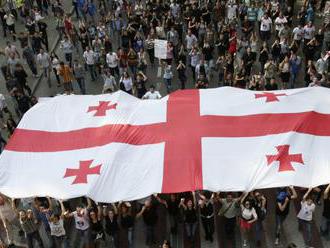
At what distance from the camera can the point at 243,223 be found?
11.4 m

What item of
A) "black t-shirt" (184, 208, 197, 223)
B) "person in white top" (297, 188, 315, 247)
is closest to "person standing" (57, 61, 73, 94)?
"black t-shirt" (184, 208, 197, 223)

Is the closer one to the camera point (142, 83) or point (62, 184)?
point (62, 184)

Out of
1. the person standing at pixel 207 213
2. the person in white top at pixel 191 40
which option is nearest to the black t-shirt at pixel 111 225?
the person standing at pixel 207 213

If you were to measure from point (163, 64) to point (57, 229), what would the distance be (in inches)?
362

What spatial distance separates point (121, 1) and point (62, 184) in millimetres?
13281

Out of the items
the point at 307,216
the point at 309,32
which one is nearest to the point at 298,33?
the point at 309,32

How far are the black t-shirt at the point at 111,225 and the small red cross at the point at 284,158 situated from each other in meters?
3.67

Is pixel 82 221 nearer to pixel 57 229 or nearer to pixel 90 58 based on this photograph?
pixel 57 229

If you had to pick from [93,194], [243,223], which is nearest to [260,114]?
[243,223]

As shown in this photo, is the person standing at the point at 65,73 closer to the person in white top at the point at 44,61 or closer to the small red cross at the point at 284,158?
the person in white top at the point at 44,61

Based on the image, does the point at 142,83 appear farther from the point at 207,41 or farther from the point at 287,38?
the point at 287,38

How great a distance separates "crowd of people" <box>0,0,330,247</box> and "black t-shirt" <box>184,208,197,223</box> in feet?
0.10

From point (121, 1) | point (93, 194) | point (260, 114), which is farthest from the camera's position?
point (121, 1)

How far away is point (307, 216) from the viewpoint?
36.7 feet
